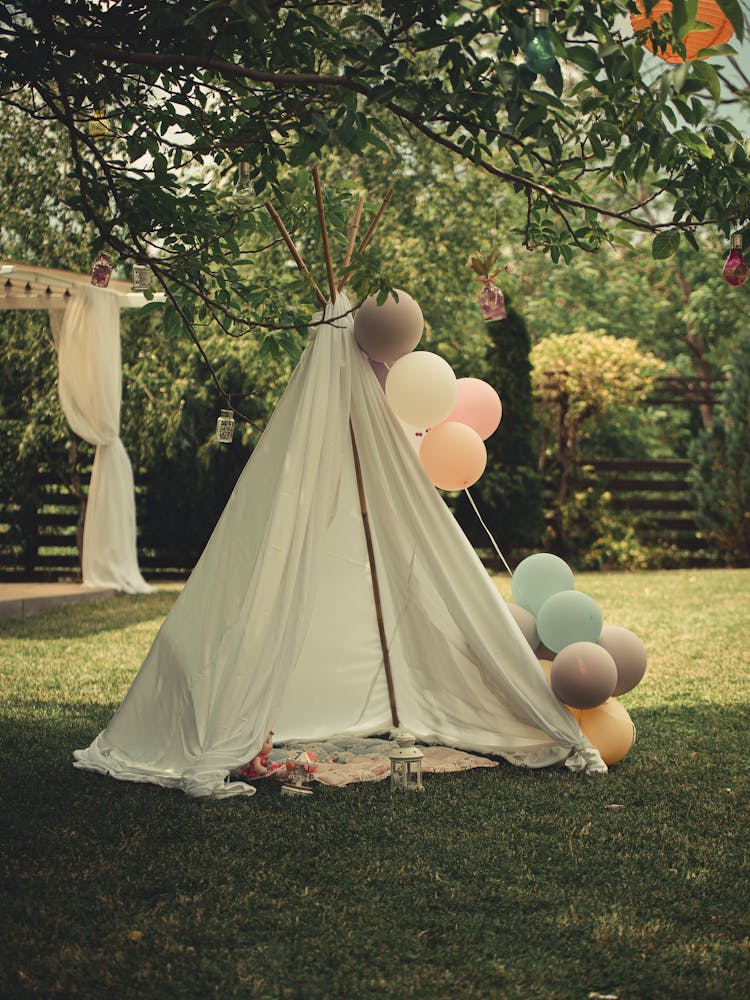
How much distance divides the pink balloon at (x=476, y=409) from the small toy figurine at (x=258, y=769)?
5.04 ft

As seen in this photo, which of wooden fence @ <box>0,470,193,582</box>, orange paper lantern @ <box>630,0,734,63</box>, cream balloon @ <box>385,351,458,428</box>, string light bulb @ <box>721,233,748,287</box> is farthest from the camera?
wooden fence @ <box>0,470,193,582</box>

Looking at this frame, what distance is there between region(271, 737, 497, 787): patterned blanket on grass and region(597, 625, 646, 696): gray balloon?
618 mm

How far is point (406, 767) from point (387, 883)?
2.86 feet

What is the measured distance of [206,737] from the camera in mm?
3557

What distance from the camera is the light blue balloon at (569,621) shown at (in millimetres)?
3932

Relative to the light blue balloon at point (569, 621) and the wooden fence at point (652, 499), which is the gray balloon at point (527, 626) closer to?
the light blue balloon at point (569, 621)

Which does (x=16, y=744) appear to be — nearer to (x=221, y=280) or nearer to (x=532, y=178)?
(x=221, y=280)

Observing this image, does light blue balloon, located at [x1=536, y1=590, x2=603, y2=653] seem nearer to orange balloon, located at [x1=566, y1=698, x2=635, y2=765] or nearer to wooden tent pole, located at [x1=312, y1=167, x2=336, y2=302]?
orange balloon, located at [x1=566, y1=698, x2=635, y2=765]

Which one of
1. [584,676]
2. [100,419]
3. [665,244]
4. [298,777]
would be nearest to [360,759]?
[298,777]

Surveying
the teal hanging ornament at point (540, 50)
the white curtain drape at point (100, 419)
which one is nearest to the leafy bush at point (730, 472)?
the white curtain drape at point (100, 419)

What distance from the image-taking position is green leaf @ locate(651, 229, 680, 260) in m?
2.94

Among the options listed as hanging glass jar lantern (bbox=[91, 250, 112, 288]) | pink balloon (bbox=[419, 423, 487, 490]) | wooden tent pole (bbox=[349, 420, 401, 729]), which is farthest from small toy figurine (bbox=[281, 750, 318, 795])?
hanging glass jar lantern (bbox=[91, 250, 112, 288])

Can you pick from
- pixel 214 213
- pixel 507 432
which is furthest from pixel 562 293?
pixel 214 213

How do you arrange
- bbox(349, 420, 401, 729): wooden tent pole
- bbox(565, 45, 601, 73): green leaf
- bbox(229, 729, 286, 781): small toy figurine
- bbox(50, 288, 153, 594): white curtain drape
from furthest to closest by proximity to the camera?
bbox(50, 288, 153, 594): white curtain drape
bbox(349, 420, 401, 729): wooden tent pole
bbox(229, 729, 286, 781): small toy figurine
bbox(565, 45, 601, 73): green leaf
